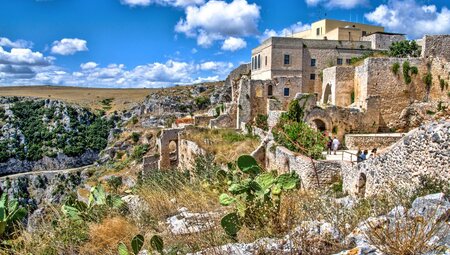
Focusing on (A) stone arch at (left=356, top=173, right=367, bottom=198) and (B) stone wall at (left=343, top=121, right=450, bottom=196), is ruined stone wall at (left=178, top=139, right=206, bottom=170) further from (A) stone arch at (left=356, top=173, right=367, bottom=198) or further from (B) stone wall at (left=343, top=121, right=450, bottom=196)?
(B) stone wall at (left=343, top=121, right=450, bottom=196)

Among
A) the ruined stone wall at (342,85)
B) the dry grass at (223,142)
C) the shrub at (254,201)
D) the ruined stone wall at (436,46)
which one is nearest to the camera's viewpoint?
the shrub at (254,201)

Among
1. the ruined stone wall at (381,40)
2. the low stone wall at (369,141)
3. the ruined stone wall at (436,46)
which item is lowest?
the low stone wall at (369,141)

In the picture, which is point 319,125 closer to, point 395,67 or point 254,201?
point 395,67

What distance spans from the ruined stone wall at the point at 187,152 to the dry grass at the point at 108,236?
15.8m

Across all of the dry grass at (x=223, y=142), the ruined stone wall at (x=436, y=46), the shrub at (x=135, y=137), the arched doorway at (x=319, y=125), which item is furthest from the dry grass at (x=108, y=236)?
the shrub at (x=135, y=137)

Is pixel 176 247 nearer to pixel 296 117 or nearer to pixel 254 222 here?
pixel 254 222

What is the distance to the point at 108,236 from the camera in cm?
563

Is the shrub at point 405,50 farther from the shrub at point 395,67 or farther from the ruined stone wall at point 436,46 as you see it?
the shrub at point 395,67

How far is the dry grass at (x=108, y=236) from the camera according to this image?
542cm

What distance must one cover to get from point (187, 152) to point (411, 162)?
60.4 feet

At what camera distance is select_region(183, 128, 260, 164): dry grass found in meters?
19.9

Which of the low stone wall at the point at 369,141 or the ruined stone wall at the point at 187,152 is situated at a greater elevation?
the low stone wall at the point at 369,141

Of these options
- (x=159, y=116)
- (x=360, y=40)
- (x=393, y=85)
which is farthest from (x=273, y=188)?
(x=159, y=116)

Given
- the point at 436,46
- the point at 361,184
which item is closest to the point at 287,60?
the point at 436,46
